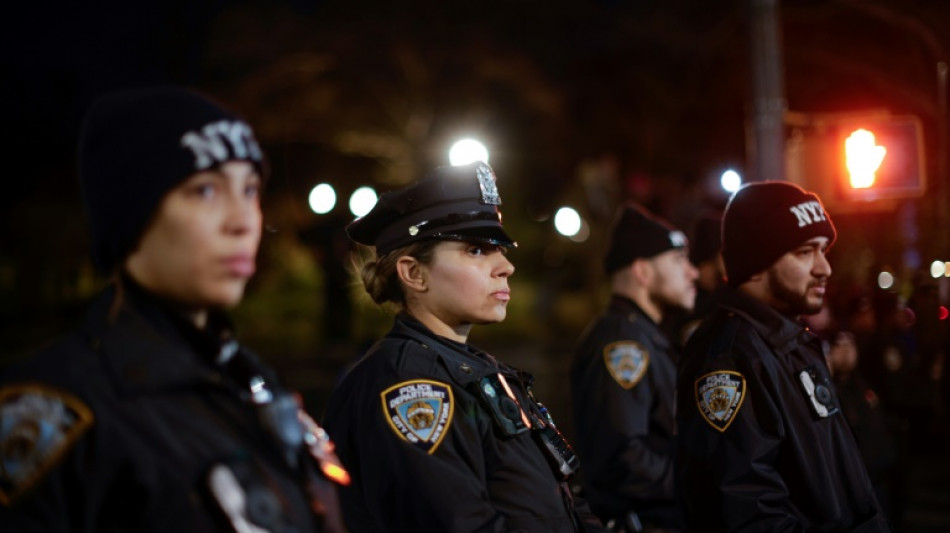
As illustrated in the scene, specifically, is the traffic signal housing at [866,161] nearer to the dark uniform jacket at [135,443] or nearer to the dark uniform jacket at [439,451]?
the dark uniform jacket at [439,451]

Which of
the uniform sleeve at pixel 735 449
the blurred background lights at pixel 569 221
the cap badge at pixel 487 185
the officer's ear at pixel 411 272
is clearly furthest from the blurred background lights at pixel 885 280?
the officer's ear at pixel 411 272

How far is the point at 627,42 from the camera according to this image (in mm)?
27672

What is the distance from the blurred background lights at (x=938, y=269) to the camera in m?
6.53

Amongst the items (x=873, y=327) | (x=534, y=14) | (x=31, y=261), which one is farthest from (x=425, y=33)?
(x=873, y=327)

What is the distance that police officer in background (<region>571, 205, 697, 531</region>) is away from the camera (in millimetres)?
4598

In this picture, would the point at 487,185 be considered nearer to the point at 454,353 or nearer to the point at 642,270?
the point at 454,353

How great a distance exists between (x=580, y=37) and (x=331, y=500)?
1135 inches

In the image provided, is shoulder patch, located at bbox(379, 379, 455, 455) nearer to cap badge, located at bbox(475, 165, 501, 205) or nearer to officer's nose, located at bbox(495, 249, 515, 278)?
officer's nose, located at bbox(495, 249, 515, 278)

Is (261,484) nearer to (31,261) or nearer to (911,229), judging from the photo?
(911,229)

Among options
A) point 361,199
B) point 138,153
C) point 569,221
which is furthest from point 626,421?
point 569,221

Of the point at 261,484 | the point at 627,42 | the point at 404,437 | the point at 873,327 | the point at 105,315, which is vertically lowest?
the point at 873,327

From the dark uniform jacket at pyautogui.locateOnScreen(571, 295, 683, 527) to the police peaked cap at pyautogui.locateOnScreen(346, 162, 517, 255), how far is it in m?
1.70

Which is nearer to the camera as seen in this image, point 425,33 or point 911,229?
point 911,229

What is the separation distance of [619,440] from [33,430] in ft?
10.9
